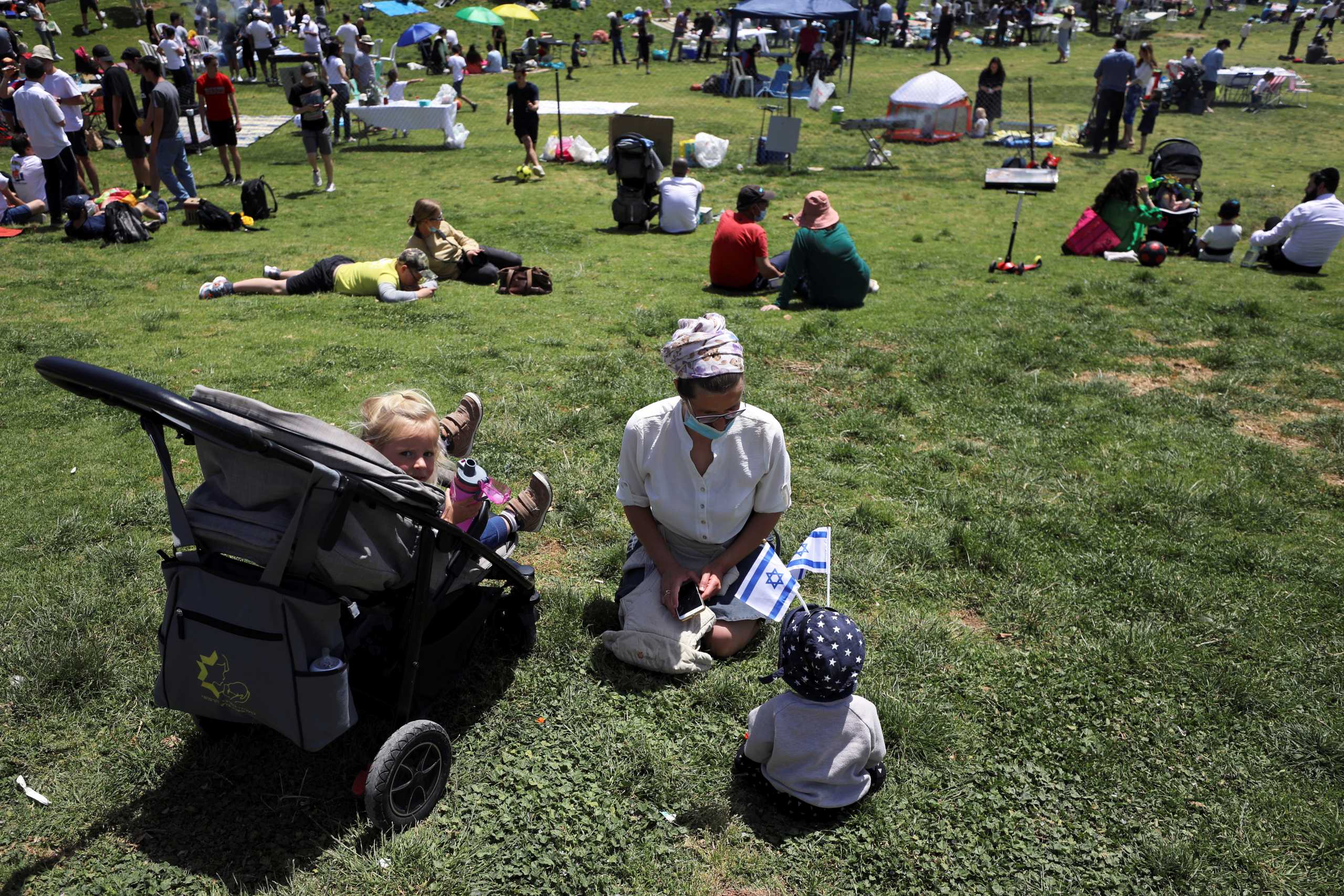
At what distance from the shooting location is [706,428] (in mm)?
3662

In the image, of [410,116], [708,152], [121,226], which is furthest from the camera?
[410,116]

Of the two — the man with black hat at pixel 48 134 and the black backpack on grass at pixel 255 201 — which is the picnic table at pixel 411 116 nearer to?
the black backpack on grass at pixel 255 201

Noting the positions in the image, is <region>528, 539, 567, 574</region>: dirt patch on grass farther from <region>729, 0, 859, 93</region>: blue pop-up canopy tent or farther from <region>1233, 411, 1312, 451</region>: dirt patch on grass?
<region>729, 0, 859, 93</region>: blue pop-up canopy tent

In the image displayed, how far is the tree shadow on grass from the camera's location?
2879mm

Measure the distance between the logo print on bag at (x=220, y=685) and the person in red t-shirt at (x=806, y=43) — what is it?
2996 cm

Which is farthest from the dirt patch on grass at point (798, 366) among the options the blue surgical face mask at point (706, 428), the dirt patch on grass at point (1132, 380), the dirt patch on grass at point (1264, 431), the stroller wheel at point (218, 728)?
the stroller wheel at point (218, 728)

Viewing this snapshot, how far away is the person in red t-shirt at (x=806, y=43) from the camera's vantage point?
93.9ft

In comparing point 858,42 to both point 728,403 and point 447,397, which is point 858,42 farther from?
point 728,403

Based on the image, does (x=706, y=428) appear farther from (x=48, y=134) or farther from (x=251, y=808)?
(x=48, y=134)

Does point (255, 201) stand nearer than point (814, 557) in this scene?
No

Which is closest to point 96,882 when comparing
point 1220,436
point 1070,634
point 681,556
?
point 681,556

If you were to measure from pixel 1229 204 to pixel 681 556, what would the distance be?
10656 millimetres

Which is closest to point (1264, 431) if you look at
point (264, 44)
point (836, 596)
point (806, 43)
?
point (836, 596)

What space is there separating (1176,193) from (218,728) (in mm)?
13234
